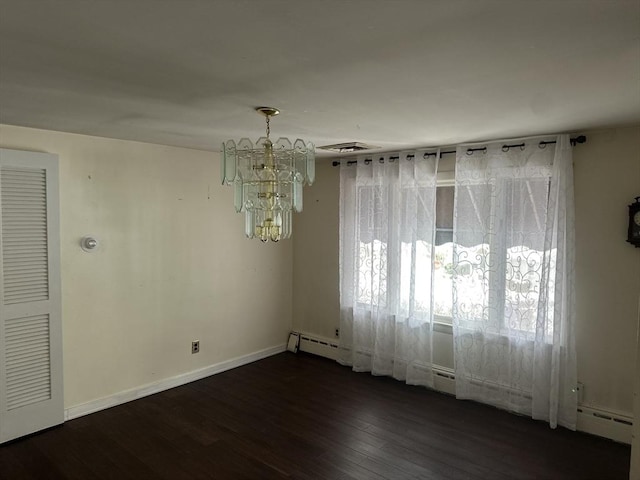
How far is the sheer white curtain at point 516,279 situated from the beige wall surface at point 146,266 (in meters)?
2.27

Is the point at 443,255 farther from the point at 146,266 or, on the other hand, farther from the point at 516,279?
the point at 146,266

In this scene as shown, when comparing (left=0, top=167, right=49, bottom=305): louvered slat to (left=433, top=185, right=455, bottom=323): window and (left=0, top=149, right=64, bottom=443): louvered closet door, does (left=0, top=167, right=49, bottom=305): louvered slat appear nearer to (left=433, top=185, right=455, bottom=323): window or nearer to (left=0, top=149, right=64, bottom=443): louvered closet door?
(left=0, top=149, right=64, bottom=443): louvered closet door

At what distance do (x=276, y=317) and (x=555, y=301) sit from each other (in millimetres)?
2978

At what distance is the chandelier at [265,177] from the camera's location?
2.33 meters

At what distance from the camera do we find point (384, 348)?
4289 millimetres

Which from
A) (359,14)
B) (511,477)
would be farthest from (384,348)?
(359,14)

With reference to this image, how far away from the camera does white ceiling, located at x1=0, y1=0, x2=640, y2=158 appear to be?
1256mm

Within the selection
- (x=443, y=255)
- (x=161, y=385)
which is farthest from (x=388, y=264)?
(x=161, y=385)

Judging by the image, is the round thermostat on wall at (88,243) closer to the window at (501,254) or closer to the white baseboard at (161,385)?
the white baseboard at (161,385)

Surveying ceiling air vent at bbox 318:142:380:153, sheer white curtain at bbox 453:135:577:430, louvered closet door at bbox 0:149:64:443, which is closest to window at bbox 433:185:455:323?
sheer white curtain at bbox 453:135:577:430

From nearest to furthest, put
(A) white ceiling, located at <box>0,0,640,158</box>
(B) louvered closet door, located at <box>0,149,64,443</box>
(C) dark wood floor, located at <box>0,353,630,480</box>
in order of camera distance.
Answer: (A) white ceiling, located at <box>0,0,640,158</box> < (C) dark wood floor, located at <box>0,353,630,480</box> < (B) louvered closet door, located at <box>0,149,64,443</box>

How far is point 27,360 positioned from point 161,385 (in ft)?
3.86

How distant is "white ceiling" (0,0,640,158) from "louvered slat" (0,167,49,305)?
425 millimetres

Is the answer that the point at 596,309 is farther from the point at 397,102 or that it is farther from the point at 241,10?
the point at 241,10
